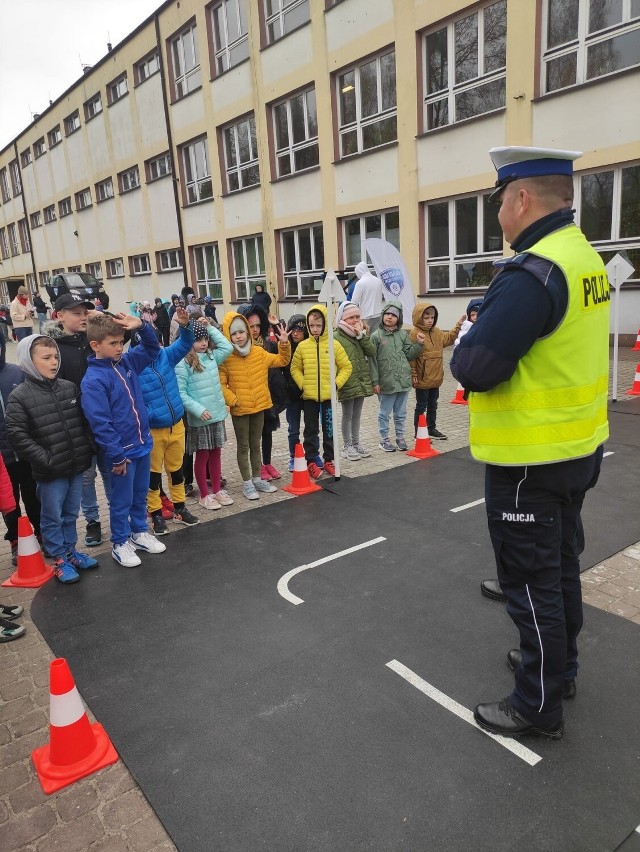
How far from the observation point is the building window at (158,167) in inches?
1017

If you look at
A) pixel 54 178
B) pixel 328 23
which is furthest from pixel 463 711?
pixel 54 178

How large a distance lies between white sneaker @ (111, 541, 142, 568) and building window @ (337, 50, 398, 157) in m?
14.5

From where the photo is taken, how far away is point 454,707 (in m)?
3.00

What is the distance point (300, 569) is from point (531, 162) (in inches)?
128

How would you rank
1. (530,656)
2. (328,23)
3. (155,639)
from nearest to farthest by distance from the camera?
(530,656) → (155,639) → (328,23)

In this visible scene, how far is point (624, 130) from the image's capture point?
1158 cm

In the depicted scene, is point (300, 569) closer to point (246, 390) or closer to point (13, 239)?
point (246, 390)

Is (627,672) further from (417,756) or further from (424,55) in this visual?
(424,55)

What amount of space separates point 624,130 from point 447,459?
8711 mm

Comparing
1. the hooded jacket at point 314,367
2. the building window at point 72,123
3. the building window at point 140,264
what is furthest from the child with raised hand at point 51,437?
the building window at point 72,123

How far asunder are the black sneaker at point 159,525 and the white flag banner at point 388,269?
769 cm

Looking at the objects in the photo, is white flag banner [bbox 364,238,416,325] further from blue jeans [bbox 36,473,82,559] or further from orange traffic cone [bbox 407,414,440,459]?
blue jeans [bbox 36,473,82,559]

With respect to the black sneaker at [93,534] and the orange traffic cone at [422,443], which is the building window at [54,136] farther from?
the black sneaker at [93,534]

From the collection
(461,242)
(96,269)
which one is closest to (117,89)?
(96,269)
